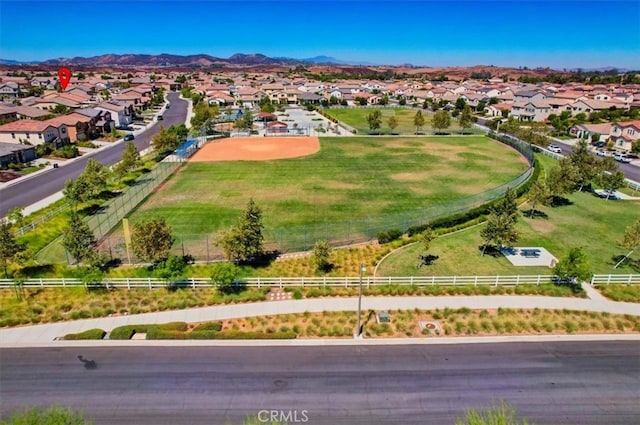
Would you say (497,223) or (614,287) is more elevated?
(497,223)

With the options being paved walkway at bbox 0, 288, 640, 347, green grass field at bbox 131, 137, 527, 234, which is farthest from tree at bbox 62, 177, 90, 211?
paved walkway at bbox 0, 288, 640, 347

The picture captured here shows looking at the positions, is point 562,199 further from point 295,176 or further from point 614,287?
point 295,176

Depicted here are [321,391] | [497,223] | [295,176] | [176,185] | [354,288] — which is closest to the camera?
[321,391]

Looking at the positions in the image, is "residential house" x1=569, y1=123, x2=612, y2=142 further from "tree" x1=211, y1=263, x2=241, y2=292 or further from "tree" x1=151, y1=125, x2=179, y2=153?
"tree" x1=211, y1=263, x2=241, y2=292

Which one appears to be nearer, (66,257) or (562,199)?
(66,257)

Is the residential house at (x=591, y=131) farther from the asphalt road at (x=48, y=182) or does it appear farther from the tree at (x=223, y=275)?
the asphalt road at (x=48, y=182)

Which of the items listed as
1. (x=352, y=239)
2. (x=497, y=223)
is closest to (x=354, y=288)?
(x=352, y=239)

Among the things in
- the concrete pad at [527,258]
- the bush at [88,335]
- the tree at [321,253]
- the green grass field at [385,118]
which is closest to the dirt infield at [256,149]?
the green grass field at [385,118]
